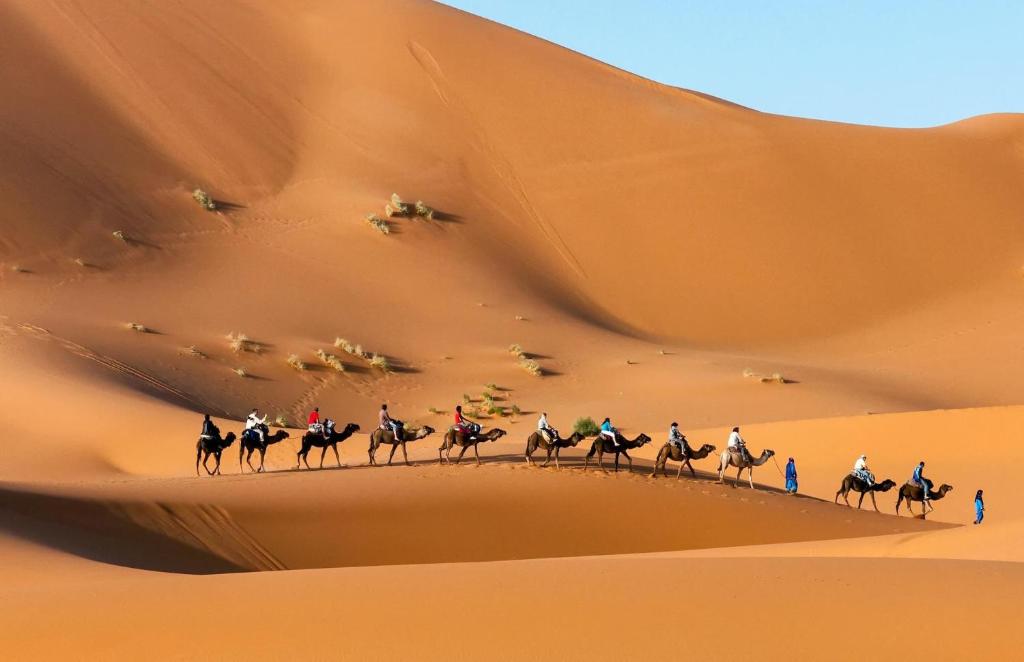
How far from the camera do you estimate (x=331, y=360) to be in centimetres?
4284

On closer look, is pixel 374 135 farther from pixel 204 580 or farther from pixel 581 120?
pixel 204 580

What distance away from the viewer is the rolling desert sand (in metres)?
12.0

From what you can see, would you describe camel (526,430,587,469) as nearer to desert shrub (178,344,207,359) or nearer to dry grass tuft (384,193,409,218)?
desert shrub (178,344,207,359)

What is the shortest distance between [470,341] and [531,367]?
9.40ft

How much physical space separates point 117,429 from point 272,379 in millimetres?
9053

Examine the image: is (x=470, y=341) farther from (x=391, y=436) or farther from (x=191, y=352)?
(x=391, y=436)

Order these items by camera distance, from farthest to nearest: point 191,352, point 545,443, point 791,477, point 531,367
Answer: point 531,367 < point 191,352 < point 791,477 < point 545,443

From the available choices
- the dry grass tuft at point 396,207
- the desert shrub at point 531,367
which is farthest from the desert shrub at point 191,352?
the dry grass tuft at point 396,207

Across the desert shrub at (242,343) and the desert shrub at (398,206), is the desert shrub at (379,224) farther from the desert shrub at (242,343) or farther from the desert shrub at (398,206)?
the desert shrub at (242,343)

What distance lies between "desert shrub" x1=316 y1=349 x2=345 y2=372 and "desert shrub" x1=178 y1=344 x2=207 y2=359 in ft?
11.9

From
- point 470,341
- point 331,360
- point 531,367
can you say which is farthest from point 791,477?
point 470,341

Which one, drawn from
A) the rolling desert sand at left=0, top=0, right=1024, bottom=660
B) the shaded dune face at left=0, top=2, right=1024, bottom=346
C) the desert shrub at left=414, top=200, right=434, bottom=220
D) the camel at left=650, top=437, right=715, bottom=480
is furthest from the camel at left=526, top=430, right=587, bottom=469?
the desert shrub at left=414, top=200, right=434, bottom=220

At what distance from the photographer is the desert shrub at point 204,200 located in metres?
50.7

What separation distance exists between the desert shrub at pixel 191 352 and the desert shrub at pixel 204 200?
10.7 metres
